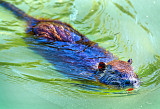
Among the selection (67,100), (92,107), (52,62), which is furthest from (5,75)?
(92,107)

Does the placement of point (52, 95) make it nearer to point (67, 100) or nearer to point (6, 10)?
point (67, 100)

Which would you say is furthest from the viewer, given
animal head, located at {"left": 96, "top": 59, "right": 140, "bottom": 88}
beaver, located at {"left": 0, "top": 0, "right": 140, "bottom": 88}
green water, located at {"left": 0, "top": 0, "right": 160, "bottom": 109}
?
beaver, located at {"left": 0, "top": 0, "right": 140, "bottom": 88}

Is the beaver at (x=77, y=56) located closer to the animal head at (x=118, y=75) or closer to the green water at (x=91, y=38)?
the animal head at (x=118, y=75)

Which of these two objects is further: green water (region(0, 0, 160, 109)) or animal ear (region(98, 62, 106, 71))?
animal ear (region(98, 62, 106, 71))

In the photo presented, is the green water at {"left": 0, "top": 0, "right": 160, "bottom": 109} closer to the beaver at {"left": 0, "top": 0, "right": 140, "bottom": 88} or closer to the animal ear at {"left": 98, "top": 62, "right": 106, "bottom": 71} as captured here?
the beaver at {"left": 0, "top": 0, "right": 140, "bottom": 88}

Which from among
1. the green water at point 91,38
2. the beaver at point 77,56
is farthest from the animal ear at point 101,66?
the green water at point 91,38

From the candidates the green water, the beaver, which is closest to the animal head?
the beaver
